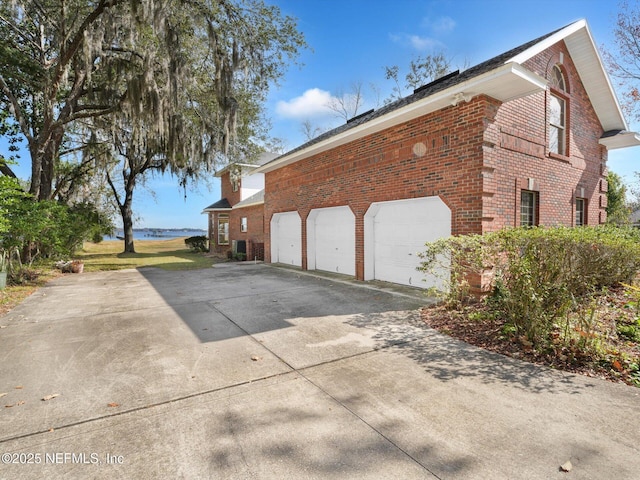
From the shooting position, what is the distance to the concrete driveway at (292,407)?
86.6 inches

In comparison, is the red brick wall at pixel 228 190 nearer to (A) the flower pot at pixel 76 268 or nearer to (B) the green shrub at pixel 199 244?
(B) the green shrub at pixel 199 244

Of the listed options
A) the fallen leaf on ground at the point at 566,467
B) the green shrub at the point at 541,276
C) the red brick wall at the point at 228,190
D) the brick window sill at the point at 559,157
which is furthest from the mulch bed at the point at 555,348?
the red brick wall at the point at 228,190

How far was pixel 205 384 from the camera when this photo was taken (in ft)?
11.1

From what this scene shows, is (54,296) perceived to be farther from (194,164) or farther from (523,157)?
(523,157)

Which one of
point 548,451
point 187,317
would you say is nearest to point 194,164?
point 187,317

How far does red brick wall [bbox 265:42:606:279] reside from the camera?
666cm

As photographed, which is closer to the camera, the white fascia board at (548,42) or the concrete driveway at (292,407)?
the concrete driveway at (292,407)

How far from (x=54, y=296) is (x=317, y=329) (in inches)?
298

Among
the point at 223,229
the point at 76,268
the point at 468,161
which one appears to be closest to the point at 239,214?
the point at 223,229

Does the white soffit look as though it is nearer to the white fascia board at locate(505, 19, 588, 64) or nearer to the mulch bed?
the white fascia board at locate(505, 19, 588, 64)

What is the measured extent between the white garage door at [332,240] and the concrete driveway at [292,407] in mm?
5123

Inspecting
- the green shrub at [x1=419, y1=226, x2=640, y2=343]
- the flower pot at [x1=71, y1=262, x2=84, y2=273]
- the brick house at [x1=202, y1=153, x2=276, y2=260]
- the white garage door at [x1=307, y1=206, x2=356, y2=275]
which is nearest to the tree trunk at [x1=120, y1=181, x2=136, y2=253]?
the brick house at [x1=202, y1=153, x2=276, y2=260]

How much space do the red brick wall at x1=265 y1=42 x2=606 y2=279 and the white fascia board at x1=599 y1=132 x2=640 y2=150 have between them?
12.6 inches

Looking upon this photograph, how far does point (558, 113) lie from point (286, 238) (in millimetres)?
10660
